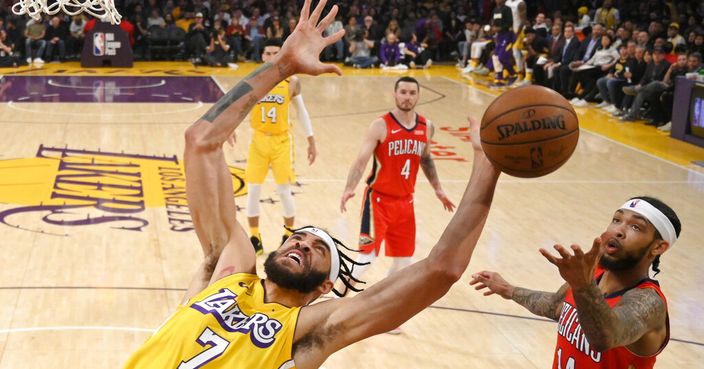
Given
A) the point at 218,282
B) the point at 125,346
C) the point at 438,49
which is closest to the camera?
the point at 218,282

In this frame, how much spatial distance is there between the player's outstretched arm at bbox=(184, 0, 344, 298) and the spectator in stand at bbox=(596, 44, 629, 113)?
579 inches

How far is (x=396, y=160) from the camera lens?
7504 mm

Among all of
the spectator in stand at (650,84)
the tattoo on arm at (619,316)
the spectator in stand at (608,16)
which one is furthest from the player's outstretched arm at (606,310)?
the spectator in stand at (608,16)

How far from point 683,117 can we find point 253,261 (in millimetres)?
12797

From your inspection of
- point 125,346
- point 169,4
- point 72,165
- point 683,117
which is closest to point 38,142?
point 72,165

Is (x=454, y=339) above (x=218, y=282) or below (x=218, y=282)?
below

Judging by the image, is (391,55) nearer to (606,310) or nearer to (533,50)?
(533,50)

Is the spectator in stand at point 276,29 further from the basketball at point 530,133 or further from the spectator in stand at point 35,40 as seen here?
the basketball at point 530,133

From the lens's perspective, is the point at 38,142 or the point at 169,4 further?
the point at 169,4

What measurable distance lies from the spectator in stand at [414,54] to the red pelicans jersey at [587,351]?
22.1 meters

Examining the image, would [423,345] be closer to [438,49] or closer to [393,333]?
[393,333]

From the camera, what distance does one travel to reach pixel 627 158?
14.0 meters

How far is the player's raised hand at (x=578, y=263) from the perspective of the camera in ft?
10.6

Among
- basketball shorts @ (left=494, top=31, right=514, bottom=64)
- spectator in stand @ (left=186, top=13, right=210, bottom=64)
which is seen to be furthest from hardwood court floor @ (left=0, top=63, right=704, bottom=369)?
spectator in stand @ (left=186, top=13, right=210, bottom=64)
